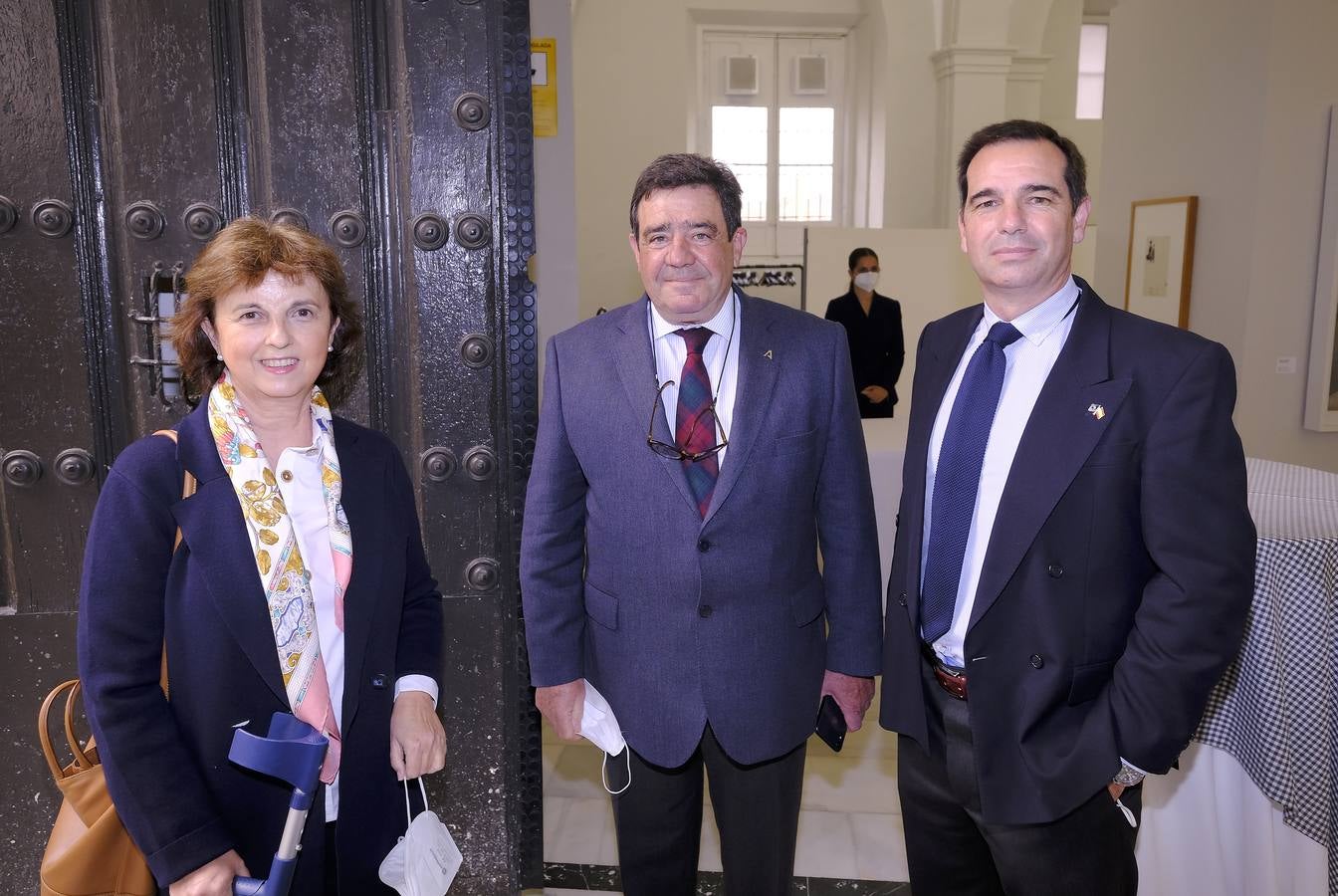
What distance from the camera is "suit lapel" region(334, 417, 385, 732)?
152 centimetres

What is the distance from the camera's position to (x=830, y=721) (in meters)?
1.97

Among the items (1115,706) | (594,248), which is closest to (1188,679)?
(1115,706)

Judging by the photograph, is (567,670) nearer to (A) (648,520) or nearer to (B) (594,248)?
(A) (648,520)

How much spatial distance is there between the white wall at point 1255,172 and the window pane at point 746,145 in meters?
4.17

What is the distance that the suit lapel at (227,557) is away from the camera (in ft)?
4.56

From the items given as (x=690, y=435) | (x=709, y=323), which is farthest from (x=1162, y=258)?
(x=690, y=435)

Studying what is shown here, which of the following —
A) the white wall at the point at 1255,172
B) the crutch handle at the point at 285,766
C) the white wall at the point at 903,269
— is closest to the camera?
the crutch handle at the point at 285,766

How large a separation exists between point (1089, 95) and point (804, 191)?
3.72 m

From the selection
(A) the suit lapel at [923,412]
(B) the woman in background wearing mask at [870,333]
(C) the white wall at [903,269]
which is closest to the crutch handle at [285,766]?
(A) the suit lapel at [923,412]

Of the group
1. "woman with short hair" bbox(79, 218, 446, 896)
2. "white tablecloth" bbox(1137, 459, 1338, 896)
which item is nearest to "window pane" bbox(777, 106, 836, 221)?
"white tablecloth" bbox(1137, 459, 1338, 896)

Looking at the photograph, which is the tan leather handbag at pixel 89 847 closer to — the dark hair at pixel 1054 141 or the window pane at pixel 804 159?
the dark hair at pixel 1054 141

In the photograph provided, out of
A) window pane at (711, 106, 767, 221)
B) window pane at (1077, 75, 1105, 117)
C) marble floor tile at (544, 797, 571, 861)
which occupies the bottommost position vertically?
marble floor tile at (544, 797, 571, 861)

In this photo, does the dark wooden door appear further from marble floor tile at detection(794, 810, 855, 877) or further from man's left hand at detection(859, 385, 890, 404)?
man's left hand at detection(859, 385, 890, 404)

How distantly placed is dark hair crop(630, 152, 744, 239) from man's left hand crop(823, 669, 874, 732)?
0.93m
